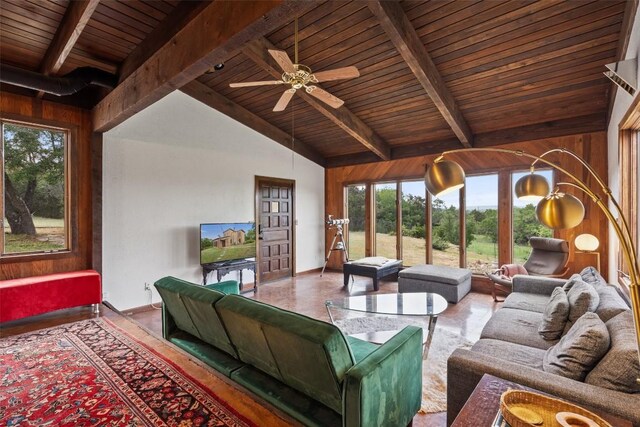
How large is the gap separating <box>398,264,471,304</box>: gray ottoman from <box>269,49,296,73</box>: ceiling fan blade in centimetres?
349

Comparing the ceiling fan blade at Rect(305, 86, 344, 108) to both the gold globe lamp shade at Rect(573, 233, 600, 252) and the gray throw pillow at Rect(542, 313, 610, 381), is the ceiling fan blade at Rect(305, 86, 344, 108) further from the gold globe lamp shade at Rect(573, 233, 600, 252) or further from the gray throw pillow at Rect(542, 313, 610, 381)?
the gold globe lamp shade at Rect(573, 233, 600, 252)

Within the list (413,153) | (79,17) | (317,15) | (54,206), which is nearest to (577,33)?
(317,15)

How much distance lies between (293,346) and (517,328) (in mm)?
2056

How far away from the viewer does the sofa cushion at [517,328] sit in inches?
93.0

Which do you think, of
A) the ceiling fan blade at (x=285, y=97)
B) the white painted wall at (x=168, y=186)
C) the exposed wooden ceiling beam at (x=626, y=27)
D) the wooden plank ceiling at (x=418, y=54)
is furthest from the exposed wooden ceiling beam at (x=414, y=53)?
the white painted wall at (x=168, y=186)

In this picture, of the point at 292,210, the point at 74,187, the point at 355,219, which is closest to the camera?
the point at 74,187

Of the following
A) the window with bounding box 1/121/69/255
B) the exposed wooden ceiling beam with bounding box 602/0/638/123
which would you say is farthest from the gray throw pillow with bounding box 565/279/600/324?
the window with bounding box 1/121/69/255

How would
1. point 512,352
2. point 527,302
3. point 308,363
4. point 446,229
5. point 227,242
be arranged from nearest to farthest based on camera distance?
point 308,363
point 512,352
point 527,302
point 227,242
point 446,229

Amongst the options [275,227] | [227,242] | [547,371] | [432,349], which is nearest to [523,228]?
[432,349]

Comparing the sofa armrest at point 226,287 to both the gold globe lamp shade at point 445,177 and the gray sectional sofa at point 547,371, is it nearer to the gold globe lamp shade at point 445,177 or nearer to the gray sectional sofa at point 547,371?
the gray sectional sofa at point 547,371

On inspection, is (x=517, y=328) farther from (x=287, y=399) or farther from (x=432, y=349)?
(x=287, y=399)

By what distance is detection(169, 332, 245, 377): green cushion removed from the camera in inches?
85.7

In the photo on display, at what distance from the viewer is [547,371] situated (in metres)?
1.74

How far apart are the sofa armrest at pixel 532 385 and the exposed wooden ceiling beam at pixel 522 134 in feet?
14.7
